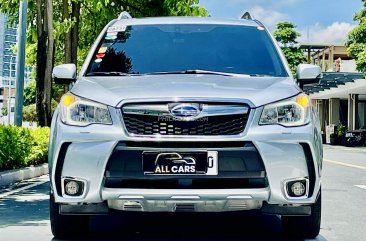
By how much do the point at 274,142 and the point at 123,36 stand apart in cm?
204

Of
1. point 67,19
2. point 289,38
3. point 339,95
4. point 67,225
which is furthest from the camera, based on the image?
point 289,38

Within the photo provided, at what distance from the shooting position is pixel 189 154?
4461 mm

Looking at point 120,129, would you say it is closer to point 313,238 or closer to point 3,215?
point 313,238

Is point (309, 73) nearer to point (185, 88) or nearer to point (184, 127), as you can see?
point (185, 88)

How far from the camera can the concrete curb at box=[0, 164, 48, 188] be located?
9.95 meters

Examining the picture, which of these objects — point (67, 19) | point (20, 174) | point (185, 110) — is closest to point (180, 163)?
point (185, 110)

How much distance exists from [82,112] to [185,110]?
72cm

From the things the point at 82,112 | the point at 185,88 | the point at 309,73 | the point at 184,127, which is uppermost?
the point at 309,73

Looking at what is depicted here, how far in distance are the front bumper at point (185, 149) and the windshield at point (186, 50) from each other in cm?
100

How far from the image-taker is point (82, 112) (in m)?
4.67

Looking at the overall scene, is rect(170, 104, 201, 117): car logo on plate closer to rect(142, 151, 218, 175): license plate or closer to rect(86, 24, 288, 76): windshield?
rect(142, 151, 218, 175): license plate

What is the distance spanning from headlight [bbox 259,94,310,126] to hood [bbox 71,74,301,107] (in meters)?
0.05

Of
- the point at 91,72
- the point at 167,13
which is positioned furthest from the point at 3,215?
the point at 167,13

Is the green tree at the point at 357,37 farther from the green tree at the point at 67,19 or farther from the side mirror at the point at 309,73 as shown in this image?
the side mirror at the point at 309,73
